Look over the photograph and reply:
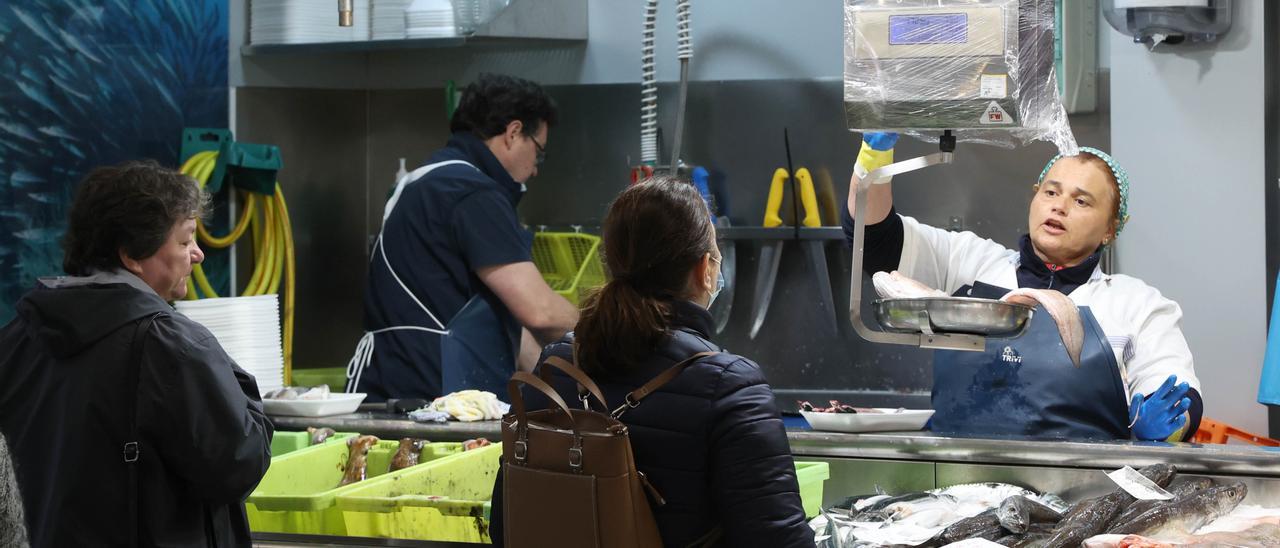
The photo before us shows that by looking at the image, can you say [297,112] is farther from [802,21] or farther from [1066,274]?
[1066,274]

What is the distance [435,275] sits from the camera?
4289 millimetres

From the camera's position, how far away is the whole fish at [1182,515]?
246 centimetres

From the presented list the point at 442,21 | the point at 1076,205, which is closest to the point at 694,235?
the point at 1076,205

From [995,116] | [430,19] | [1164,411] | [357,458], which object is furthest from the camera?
[430,19]

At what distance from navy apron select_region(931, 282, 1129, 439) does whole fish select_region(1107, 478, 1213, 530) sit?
13.4 inches

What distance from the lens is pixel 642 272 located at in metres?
2.15

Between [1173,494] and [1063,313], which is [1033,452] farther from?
[1063,313]

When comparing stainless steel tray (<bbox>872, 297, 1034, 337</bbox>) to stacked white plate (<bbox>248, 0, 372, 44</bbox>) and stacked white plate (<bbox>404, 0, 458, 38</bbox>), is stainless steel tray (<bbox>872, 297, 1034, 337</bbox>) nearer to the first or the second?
stacked white plate (<bbox>404, 0, 458, 38</bbox>)

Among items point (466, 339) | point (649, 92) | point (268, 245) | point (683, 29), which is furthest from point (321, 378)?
point (683, 29)

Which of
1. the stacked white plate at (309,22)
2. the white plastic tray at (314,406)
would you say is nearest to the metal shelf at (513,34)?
the stacked white plate at (309,22)

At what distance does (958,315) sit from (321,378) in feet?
11.2

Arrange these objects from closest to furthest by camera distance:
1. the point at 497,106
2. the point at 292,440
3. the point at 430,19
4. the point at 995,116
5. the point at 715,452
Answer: the point at 715,452, the point at 995,116, the point at 292,440, the point at 497,106, the point at 430,19

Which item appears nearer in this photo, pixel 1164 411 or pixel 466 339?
pixel 1164 411

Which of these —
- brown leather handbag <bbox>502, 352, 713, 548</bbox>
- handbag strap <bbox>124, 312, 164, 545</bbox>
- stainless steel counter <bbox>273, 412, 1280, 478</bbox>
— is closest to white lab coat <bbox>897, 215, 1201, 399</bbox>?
stainless steel counter <bbox>273, 412, 1280, 478</bbox>
